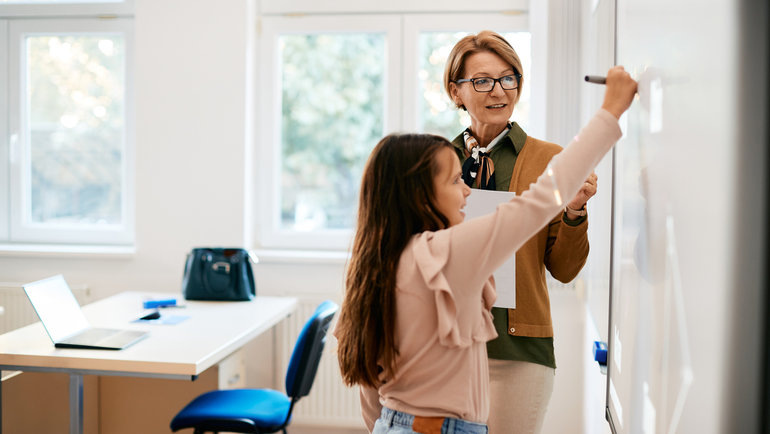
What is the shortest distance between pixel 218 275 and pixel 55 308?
0.76m

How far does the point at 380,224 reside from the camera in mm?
1052

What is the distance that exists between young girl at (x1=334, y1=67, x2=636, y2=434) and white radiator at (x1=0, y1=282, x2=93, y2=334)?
2.47 m

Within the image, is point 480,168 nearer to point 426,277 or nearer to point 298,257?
point 426,277

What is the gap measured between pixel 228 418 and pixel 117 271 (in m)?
1.37

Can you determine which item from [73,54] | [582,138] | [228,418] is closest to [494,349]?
[582,138]

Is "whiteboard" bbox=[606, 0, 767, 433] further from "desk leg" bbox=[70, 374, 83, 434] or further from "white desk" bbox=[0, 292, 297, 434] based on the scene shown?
"desk leg" bbox=[70, 374, 83, 434]

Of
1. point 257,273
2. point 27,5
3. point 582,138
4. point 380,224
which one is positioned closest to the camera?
point 582,138

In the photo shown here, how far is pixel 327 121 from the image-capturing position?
324 cm

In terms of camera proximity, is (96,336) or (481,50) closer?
(481,50)

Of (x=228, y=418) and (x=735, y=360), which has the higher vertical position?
(x=735, y=360)

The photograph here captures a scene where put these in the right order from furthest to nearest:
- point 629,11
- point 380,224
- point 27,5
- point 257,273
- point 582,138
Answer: point 27,5 → point 257,273 → point 629,11 → point 380,224 → point 582,138

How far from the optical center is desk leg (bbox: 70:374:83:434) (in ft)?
6.59

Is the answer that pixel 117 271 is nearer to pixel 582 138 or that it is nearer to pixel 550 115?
pixel 550 115

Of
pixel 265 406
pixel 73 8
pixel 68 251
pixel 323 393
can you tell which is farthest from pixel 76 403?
pixel 73 8
